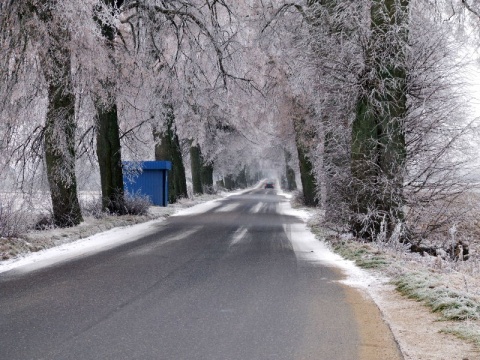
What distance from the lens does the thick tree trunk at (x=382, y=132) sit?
38.4ft

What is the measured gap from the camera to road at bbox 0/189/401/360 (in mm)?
4648

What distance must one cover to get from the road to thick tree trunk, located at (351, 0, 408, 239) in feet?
9.05

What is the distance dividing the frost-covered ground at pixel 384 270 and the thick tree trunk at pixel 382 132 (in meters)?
1.05

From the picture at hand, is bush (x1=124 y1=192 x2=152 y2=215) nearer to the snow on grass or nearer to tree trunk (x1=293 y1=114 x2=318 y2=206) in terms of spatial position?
the snow on grass

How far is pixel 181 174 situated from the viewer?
109 feet

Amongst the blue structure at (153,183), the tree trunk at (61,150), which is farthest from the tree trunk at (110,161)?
the blue structure at (153,183)

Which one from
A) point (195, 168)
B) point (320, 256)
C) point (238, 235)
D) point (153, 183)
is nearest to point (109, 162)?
point (238, 235)

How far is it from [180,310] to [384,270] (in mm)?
3891

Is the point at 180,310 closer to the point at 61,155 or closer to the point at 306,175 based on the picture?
the point at 61,155

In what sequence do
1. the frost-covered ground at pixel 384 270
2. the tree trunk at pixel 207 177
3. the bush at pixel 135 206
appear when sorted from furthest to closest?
the tree trunk at pixel 207 177, the bush at pixel 135 206, the frost-covered ground at pixel 384 270

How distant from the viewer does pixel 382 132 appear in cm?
1210

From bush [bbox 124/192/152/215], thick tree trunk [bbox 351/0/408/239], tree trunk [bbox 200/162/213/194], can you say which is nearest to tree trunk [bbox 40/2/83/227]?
bush [bbox 124/192/152/215]

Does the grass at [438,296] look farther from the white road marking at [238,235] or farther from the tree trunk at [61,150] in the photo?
the tree trunk at [61,150]

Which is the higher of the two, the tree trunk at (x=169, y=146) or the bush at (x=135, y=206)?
the tree trunk at (x=169, y=146)
